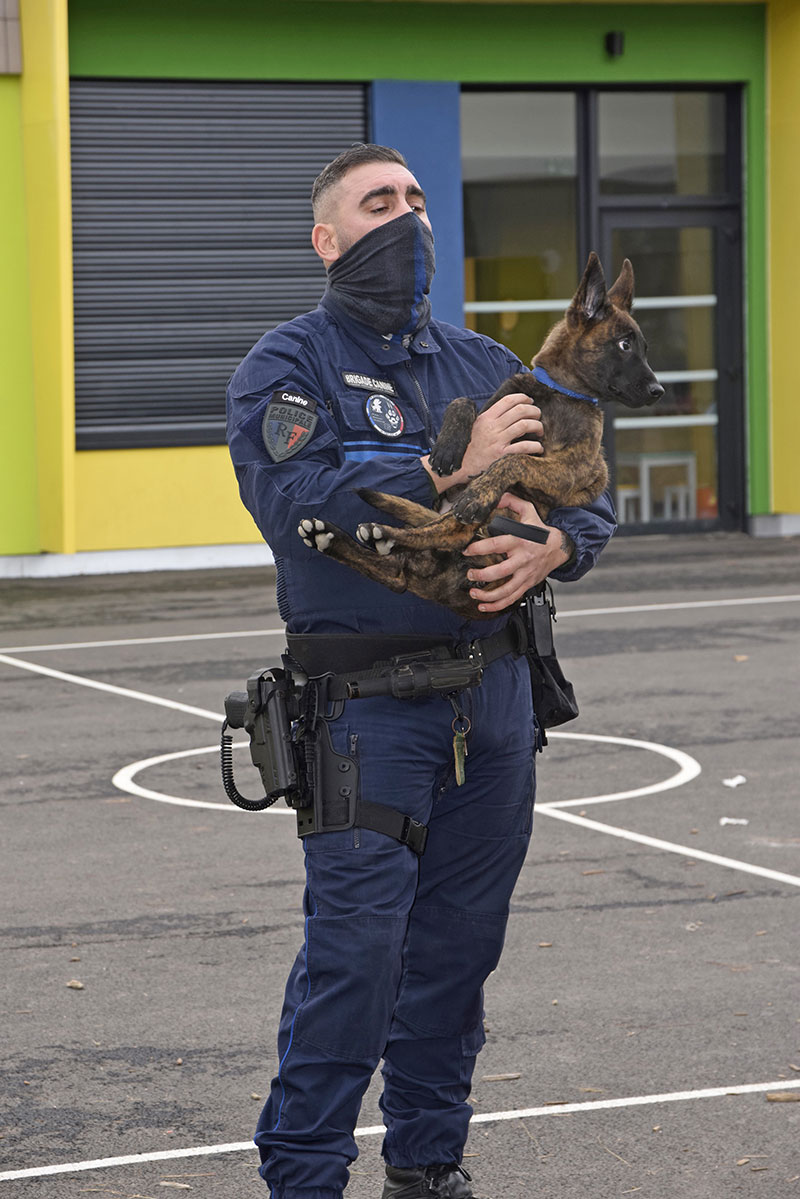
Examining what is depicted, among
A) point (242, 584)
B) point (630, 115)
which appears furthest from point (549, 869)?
point (630, 115)

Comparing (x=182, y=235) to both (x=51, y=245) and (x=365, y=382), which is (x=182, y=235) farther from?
(x=365, y=382)

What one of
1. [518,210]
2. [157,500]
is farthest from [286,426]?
[518,210]

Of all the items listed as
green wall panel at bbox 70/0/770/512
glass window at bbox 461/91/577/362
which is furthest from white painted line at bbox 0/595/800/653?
green wall panel at bbox 70/0/770/512

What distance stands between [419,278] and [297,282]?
51.0ft

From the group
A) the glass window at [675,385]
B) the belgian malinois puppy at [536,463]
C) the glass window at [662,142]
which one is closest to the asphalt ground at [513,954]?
the belgian malinois puppy at [536,463]

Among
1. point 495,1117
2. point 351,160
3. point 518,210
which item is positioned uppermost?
point 518,210

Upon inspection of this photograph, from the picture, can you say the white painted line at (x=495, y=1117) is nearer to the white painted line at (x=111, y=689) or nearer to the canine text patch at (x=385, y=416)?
the canine text patch at (x=385, y=416)

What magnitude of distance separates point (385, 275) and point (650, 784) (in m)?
5.15

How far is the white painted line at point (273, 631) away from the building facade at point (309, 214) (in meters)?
4.43

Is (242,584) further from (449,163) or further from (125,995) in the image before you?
(125,995)

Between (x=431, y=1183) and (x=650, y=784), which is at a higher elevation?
(x=650, y=784)

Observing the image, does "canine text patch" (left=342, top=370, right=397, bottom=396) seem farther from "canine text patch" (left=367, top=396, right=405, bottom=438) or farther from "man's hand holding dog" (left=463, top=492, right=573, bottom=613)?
"man's hand holding dog" (left=463, top=492, right=573, bottom=613)

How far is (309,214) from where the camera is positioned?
18.9 m

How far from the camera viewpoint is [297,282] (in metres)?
19.2
